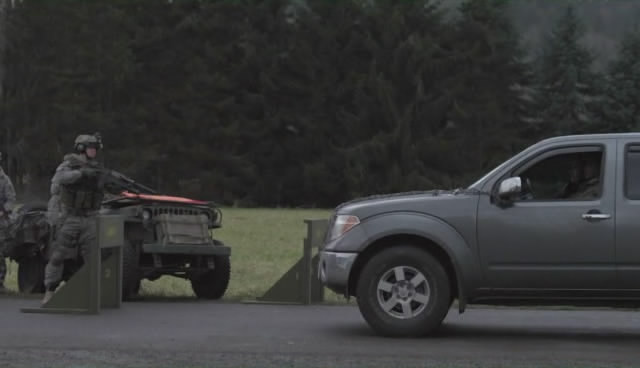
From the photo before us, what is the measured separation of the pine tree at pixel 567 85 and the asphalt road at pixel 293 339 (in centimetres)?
4941

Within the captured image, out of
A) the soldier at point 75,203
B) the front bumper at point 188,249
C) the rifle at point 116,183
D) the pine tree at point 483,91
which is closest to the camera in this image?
the soldier at point 75,203

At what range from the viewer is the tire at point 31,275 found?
47.0ft

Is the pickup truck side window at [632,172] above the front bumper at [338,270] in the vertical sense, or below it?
above

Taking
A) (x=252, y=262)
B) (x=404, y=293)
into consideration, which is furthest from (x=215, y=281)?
(x=252, y=262)

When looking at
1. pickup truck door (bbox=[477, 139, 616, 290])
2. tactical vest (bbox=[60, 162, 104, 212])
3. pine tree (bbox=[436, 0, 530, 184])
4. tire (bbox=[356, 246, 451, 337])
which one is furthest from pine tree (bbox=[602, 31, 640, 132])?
tire (bbox=[356, 246, 451, 337])

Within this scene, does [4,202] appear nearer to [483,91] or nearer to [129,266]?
[129,266]

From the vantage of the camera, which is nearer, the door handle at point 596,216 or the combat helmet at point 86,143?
the door handle at point 596,216

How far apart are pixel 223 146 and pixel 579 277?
2184 inches

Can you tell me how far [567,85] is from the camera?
61.5m

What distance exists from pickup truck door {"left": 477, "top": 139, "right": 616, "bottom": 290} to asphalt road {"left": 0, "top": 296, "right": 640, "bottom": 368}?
57 cm

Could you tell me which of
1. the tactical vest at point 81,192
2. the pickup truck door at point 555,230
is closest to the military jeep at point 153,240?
the tactical vest at point 81,192

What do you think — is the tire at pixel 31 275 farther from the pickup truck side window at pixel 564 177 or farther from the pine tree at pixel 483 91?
the pine tree at pixel 483 91

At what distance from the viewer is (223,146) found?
64938 millimetres

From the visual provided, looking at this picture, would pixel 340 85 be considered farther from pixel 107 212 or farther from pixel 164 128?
pixel 107 212
